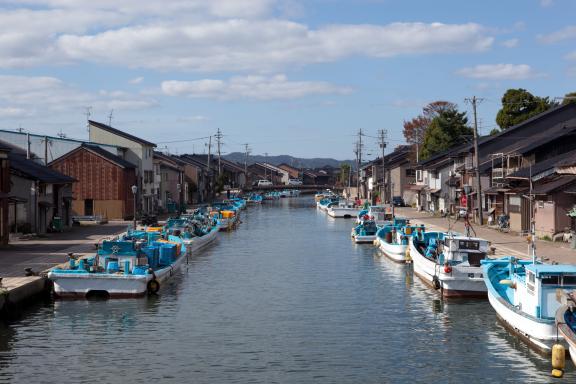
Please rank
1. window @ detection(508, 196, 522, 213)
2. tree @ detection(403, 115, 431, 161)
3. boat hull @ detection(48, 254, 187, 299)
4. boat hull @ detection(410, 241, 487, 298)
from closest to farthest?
boat hull @ detection(48, 254, 187, 299), boat hull @ detection(410, 241, 487, 298), window @ detection(508, 196, 522, 213), tree @ detection(403, 115, 431, 161)

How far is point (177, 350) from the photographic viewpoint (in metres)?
25.6

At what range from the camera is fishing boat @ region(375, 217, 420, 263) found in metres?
49.1

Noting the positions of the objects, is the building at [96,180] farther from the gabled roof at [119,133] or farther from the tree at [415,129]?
the tree at [415,129]

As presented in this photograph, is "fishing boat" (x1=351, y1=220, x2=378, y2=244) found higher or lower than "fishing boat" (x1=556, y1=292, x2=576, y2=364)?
higher

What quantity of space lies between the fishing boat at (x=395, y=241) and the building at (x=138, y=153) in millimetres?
35970

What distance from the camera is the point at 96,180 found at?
7925 centimetres

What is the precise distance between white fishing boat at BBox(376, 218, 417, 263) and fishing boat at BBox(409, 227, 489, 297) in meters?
8.66

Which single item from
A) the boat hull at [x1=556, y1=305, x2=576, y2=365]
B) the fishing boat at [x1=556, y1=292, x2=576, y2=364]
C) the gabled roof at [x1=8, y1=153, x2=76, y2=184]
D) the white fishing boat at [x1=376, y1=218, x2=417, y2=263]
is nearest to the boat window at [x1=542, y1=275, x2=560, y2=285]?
the fishing boat at [x1=556, y1=292, x2=576, y2=364]

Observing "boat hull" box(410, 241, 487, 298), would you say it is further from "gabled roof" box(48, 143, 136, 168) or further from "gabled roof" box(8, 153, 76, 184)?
"gabled roof" box(48, 143, 136, 168)

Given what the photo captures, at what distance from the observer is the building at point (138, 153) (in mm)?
88812

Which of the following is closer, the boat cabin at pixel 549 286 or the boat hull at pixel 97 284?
the boat cabin at pixel 549 286

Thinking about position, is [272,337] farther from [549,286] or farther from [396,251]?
[396,251]

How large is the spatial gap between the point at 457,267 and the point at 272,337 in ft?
36.2

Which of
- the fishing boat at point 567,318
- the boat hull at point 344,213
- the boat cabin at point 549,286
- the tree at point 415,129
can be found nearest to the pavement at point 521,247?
the boat cabin at point 549,286
